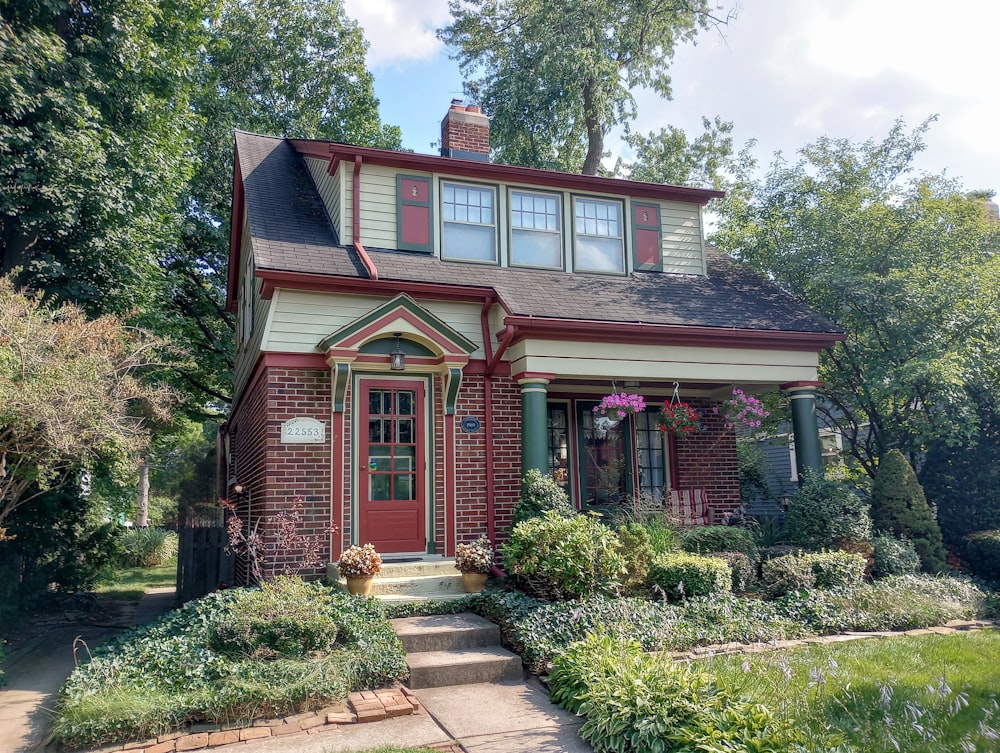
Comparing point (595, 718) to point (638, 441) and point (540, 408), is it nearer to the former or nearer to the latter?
point (540, 408)

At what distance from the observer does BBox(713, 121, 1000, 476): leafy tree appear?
11.2 meters

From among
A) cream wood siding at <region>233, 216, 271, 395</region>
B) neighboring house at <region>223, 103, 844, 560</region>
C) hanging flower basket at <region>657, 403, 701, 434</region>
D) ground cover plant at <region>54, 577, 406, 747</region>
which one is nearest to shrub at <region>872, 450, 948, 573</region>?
neighboring house at <region>223, 103, 844, 560</region>

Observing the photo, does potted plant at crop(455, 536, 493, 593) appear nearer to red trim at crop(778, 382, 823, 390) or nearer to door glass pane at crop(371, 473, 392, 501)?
door glass pane at crop(371, 473, 392, 501)

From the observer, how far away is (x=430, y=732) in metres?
5.04

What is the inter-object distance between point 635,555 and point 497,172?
6295mm

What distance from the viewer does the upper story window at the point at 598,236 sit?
1171cm

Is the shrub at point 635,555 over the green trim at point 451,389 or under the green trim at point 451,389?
under

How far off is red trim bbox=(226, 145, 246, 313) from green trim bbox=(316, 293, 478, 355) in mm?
4832

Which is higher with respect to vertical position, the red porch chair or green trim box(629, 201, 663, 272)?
green trim box(629, 201, 663, 272)

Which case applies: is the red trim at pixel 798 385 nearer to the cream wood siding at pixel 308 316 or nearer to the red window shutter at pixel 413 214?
the cream wood siding at pixel 308 316

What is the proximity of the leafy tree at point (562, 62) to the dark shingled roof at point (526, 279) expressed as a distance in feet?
38.4

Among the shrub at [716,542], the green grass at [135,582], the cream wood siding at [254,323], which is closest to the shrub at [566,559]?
the shrub at [716,542]

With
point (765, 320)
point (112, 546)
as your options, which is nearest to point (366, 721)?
point (765, 320)

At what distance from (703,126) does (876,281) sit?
1515cm
